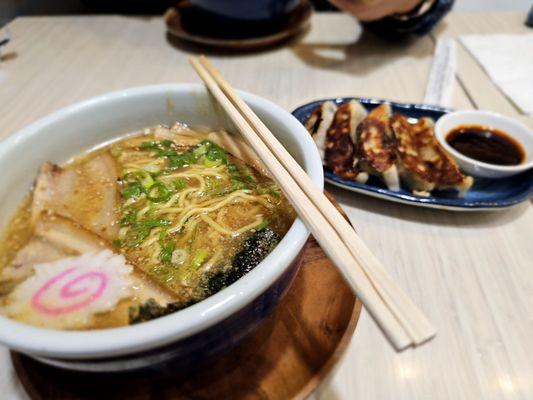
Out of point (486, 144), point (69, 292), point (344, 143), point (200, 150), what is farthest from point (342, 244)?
point (486, 144)

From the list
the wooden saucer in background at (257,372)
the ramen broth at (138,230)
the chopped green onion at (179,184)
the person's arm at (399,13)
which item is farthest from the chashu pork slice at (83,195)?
the person's arm at (399,13)

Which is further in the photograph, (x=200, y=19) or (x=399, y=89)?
(x=200, y=19)

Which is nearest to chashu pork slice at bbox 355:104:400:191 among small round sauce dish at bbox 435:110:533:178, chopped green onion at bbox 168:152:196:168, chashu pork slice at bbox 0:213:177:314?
small round sauce dish at bbox 435:110:533:178

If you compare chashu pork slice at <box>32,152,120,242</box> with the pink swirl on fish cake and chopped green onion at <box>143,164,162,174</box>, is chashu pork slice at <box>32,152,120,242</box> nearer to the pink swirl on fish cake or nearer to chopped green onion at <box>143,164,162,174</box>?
chopped green onion at <box>143,164,162,174</box>

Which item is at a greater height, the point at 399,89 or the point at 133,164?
the point at 133,164

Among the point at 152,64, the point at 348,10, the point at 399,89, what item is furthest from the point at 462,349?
the point at 152,64

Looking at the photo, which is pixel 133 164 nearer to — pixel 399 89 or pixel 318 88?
pixel 318 88

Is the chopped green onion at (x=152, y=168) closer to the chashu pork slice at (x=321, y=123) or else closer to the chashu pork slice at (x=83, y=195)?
the chashu pork slice at (x=83, y=195)
